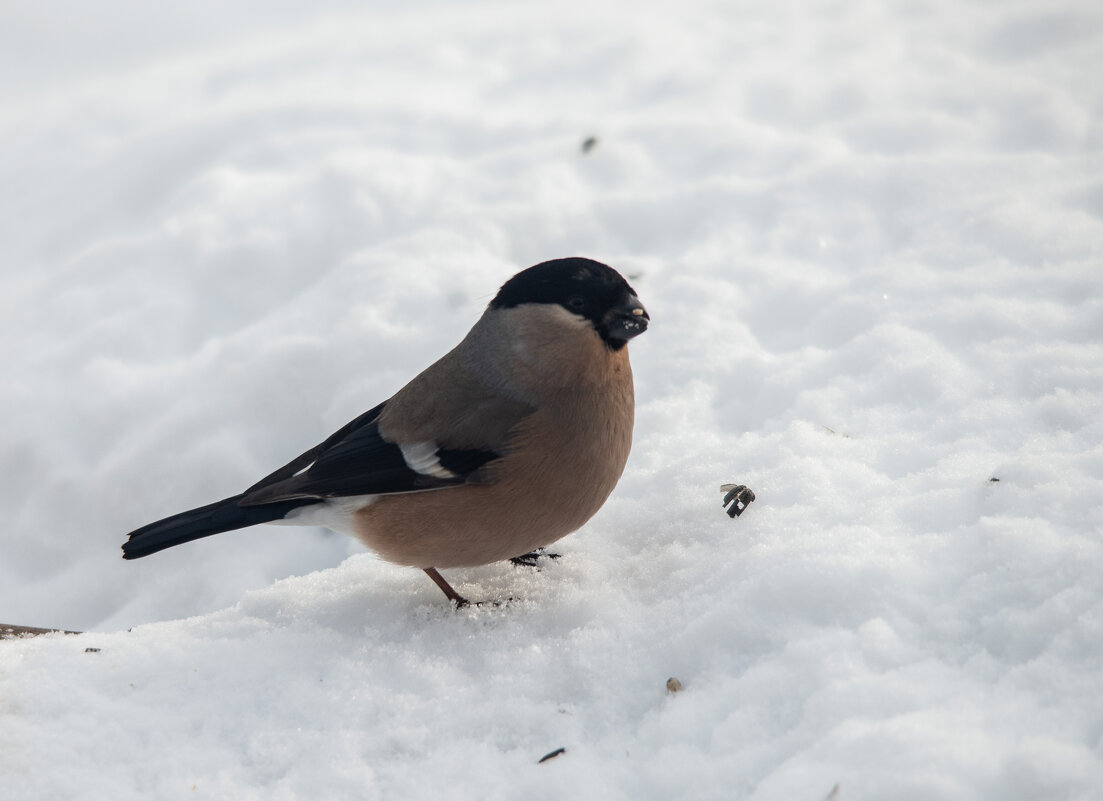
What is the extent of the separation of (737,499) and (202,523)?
229 centimetres

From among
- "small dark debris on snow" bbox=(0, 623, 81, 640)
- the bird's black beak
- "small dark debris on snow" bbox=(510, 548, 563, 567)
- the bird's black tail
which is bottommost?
"small dark debris on snow" bbox=(510, 548, 563, 567)

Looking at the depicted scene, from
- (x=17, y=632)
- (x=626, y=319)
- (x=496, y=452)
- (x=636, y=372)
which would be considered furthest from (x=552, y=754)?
(x=636, y=372)

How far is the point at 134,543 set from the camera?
13.4 ft

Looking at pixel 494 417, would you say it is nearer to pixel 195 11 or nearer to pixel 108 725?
pixel 108 725

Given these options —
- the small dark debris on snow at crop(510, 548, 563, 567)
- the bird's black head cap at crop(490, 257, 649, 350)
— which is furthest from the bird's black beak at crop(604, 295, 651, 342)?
the small dark debris on snow at crop(510, 548, 563, 567)

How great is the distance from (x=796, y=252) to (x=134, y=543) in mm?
4220

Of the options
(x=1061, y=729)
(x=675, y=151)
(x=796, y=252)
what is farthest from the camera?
(x=675, y=151)

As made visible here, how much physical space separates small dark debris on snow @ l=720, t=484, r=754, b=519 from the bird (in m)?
0.49

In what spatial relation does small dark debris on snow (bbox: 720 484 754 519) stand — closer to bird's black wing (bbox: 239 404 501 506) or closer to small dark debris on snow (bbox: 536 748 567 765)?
bird's black wing (bbox: 239 404 501 506)

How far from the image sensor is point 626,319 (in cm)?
388

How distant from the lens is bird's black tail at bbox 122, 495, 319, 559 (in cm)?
404

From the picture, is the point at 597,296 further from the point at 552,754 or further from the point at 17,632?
the point at 17,632

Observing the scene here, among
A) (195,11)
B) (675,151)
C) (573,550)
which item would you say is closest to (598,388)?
(573,550)

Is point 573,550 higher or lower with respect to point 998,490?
lower
